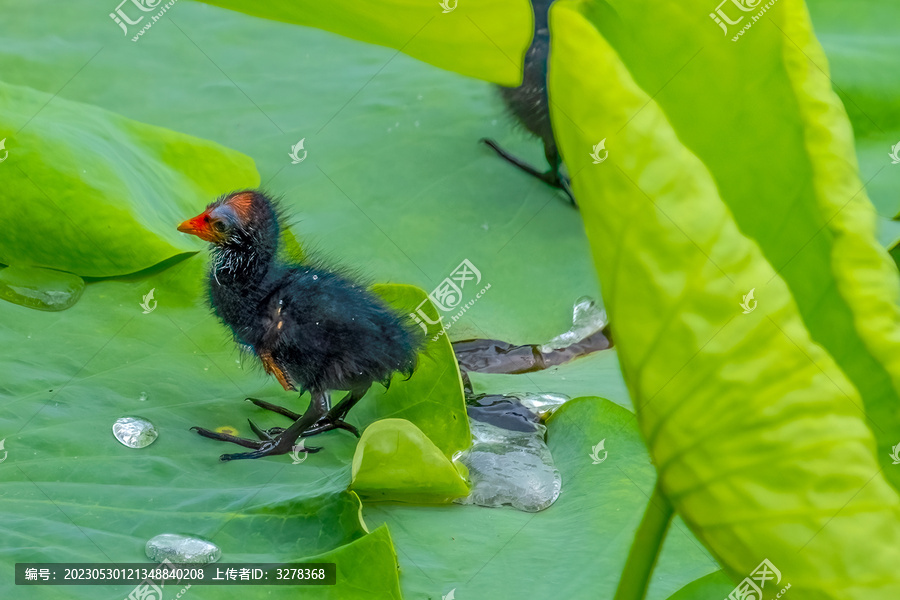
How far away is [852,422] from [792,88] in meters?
0.22

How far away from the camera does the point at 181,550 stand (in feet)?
3.16

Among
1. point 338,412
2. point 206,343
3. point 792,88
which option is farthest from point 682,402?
point 206,343

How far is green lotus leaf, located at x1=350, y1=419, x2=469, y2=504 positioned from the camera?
976 mm

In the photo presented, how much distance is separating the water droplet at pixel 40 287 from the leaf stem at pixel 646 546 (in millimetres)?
1112

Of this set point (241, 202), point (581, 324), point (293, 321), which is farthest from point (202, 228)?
point (581, 324)

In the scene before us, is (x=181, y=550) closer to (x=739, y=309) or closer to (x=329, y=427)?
(x=329, y=427)

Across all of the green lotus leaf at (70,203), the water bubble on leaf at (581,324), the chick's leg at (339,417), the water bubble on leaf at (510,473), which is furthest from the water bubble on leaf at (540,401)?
the green lotus leaf at (70,203)

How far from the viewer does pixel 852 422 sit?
0.48 meters

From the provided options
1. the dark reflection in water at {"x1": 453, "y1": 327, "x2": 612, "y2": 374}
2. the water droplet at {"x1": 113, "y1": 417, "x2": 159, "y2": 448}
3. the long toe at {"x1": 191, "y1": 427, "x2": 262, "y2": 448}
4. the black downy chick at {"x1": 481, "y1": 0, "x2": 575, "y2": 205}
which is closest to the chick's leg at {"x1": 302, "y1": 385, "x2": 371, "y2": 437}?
the long toe at {"x1": 191, "y1": 427, "x2": 262, "y2": 448}

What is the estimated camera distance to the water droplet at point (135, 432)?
1.13 m

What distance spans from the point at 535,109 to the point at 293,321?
0.96m

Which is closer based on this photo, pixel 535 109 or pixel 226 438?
pixel 226 438

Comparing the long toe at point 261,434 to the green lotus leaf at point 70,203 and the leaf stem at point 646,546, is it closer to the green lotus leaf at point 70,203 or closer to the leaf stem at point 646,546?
the green lotus leaf at point 70,203

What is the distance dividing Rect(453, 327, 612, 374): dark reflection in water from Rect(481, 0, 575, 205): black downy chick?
Answer: 0.40 meters
